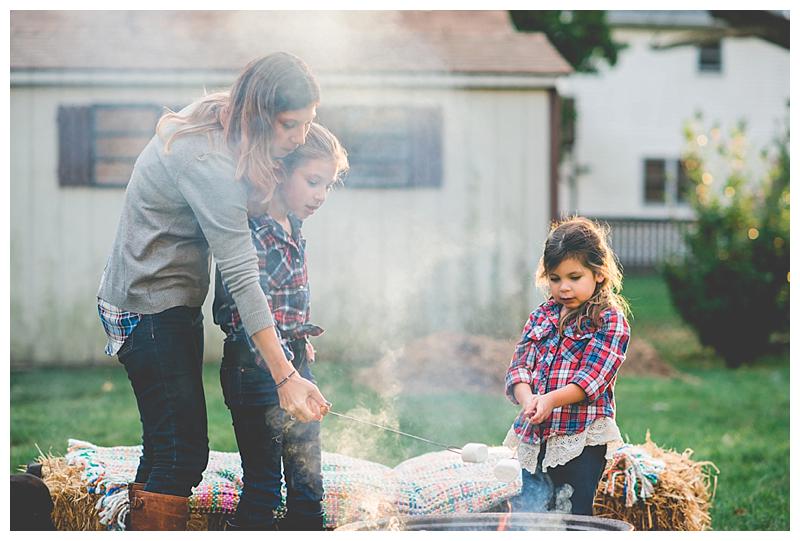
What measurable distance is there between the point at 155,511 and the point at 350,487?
29.6 inches

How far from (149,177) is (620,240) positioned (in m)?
10.8

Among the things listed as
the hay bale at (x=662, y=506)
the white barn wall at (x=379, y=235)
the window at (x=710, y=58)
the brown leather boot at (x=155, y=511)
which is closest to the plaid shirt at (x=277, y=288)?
the brown leather boot at (x=155, y=511)

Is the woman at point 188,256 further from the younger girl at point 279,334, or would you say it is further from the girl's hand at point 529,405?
the girl's hand at point 529,405

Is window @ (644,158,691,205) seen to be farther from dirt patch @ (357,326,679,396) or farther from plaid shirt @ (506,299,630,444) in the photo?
plaid shirt @ (506,299,630,444)

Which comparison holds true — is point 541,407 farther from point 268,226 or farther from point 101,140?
point 101,140

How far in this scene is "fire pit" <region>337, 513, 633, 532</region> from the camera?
249cm

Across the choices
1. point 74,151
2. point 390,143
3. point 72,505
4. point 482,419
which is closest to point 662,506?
point 72,505

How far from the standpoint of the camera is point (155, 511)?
7.80 ft

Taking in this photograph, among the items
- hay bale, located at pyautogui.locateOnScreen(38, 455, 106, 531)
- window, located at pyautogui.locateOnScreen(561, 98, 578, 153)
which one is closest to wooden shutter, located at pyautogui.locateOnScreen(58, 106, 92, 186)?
hay bale, located at pyautogui.locateOnScreen(38, 455, 106, 531)

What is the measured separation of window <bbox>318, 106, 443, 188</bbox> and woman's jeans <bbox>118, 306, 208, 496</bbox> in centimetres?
480

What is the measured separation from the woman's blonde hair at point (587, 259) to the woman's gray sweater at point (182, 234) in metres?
0.76

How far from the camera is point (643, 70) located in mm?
14688

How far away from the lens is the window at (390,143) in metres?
7.11
